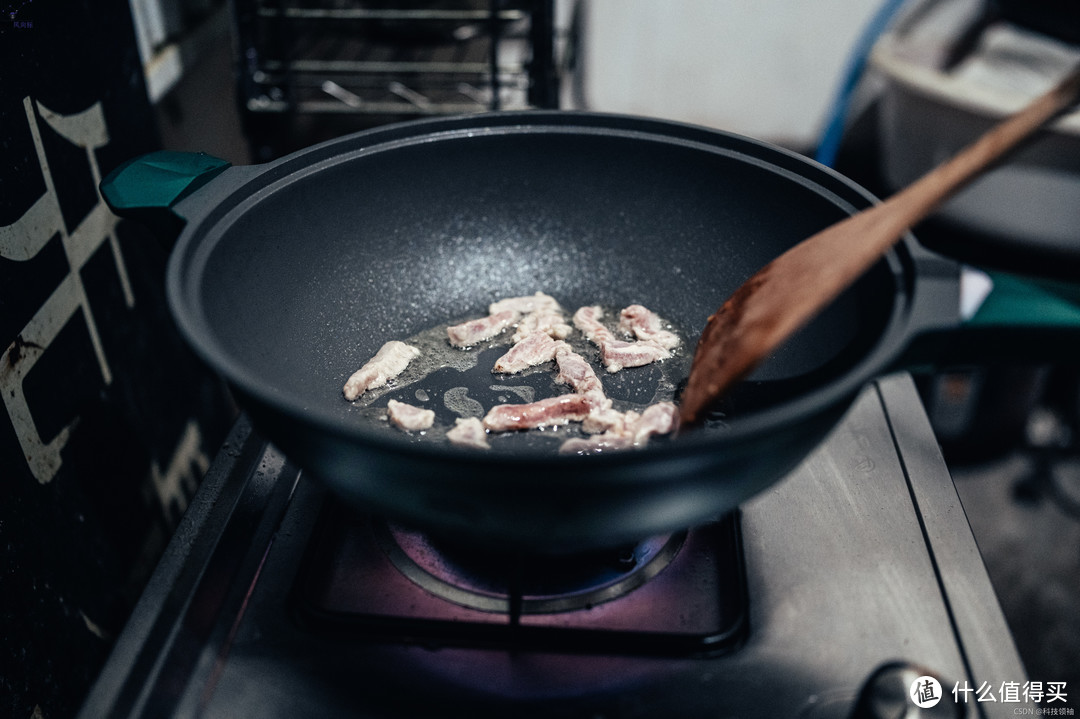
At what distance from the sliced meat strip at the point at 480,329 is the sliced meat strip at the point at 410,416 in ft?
0.43

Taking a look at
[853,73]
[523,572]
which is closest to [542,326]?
[523,572]

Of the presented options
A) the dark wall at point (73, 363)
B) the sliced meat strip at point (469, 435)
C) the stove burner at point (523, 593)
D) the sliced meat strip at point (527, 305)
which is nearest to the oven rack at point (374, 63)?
the dark wall at point (73, 363)

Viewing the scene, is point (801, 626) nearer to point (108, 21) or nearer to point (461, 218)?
point (461, 218)

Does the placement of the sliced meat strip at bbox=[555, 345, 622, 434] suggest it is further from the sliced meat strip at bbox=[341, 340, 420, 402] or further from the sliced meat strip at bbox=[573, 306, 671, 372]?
the sliced meat strip at bbox=[341, 340, 420, 402]

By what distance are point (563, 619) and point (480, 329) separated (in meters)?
0.38

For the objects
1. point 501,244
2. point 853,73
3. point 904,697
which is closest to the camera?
point 904,697

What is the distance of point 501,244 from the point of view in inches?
37.4

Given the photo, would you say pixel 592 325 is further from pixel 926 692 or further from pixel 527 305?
pixel 926 692

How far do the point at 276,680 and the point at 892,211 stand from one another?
59 cm

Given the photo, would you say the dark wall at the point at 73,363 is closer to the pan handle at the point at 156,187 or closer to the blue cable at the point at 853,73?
the pan handle at the point at 156,187

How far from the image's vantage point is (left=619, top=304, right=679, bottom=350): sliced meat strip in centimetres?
88

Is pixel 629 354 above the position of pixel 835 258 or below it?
below

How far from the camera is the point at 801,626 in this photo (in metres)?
0.62

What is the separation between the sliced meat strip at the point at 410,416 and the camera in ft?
2.47
